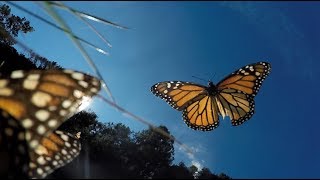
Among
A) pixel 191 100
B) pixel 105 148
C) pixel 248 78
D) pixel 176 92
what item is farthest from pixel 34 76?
pixel 248 78

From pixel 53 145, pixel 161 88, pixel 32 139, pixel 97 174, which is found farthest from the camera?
pixel 161 88

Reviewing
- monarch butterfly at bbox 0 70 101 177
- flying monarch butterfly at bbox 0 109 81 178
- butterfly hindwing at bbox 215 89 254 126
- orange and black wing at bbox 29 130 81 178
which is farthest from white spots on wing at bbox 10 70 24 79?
butterfly hindwing at bbox 215 89 254 126

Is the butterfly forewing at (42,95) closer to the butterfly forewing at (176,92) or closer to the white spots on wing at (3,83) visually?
the white spots on wing at (3,83)

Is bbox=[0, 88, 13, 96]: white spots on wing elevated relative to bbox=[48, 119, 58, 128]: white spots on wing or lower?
elevated

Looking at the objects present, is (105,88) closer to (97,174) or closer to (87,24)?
(87,24)

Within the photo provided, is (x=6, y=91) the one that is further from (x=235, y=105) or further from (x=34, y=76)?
(x=235, y=105)

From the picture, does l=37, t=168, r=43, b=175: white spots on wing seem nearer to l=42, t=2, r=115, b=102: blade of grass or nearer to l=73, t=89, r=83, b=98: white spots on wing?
l=73, t=89, r=83, b=98: white spots on wing

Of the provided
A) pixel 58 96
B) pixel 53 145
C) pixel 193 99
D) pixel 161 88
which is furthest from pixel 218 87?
pixel 58 96
